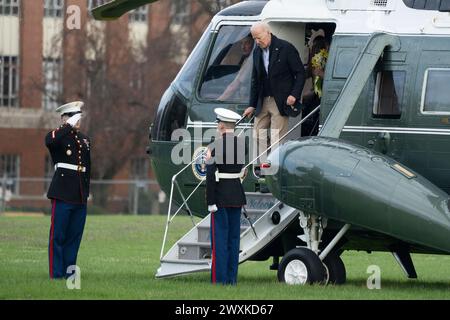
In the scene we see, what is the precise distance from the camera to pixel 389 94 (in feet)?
58.0

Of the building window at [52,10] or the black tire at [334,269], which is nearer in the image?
the black tire at [334,269]

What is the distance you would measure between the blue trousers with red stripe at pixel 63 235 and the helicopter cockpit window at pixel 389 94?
384cm

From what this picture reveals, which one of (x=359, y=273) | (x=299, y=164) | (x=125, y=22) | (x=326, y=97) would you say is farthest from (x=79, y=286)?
(x=125, y=22)

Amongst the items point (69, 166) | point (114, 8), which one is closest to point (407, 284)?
point (69, 166)

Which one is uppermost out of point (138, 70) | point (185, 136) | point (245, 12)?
point (245, 12)

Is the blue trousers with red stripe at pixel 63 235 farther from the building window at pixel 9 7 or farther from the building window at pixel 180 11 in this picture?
the building window at pixel 180 11

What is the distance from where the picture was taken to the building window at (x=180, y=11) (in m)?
44.5

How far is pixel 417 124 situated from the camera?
1736 centimetres

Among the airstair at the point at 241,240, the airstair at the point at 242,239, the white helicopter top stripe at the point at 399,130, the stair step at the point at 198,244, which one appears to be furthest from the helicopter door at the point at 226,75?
the stair step at the point at 198,244

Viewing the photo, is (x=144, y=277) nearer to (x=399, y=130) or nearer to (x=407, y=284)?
(x=407, y=284)

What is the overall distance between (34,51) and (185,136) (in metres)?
32.7

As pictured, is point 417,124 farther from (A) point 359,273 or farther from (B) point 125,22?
(B) point 125,22

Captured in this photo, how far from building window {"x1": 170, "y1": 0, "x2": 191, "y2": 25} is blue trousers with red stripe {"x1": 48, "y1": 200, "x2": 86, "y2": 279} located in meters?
23.7

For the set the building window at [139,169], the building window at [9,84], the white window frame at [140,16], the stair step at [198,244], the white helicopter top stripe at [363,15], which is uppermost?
the white helicopter top stripe at [363,15]
